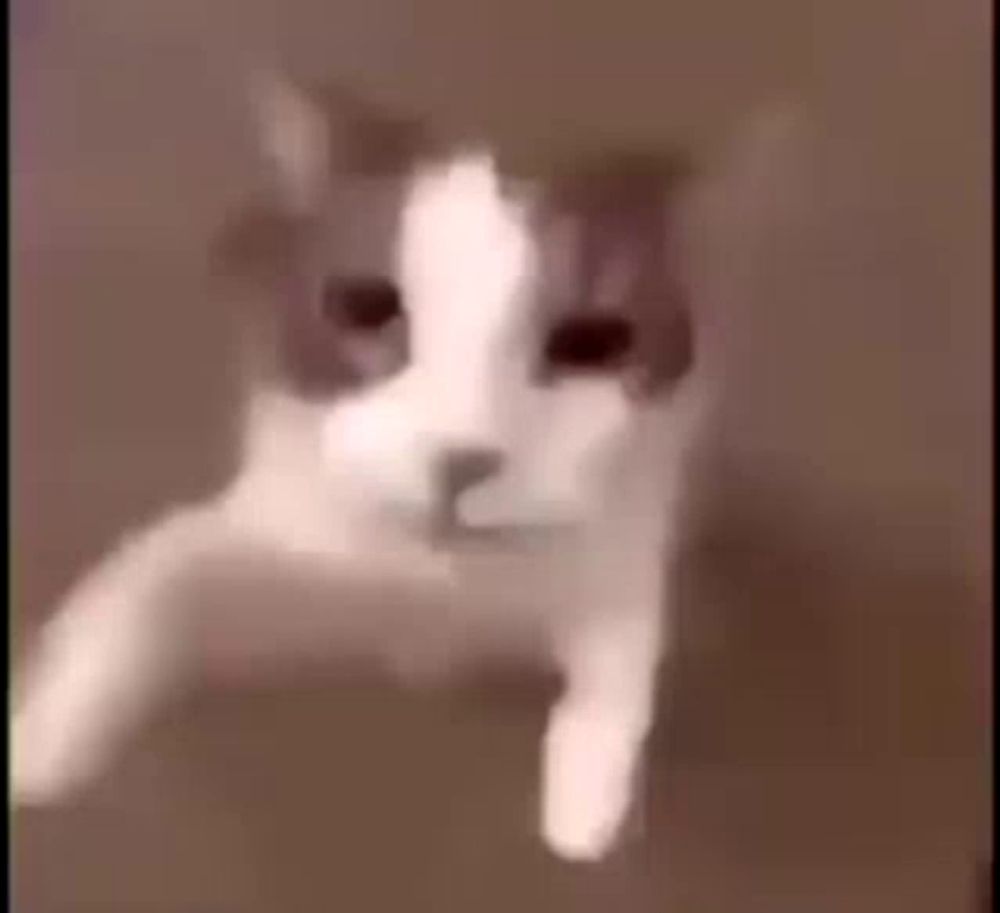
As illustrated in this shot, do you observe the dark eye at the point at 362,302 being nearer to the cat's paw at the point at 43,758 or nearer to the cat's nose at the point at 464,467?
the cat's nose at the point at 464,467

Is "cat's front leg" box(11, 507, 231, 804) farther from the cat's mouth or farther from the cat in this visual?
the cat's mouth

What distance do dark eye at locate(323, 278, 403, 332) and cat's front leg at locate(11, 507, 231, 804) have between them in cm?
11

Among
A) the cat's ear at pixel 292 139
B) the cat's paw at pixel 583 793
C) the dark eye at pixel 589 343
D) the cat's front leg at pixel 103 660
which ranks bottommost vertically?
the cat's paw at pixel 583 793

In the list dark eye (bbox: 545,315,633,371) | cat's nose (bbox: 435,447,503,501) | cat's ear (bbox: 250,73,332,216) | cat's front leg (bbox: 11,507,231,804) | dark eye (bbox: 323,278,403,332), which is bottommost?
cat's front leg (bbox: 11,507,231,804)

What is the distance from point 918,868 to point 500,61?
0.42m

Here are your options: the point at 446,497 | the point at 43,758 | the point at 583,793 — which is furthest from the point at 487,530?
the point at 43,758

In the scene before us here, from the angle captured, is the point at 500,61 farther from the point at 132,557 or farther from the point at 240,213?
the point at 132,557

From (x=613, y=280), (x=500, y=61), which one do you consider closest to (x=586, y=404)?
(x=613, y=280)

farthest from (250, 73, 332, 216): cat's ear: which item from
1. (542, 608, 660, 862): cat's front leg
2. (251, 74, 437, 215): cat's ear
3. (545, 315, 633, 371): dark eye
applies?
(542, 608, 660, 862): cat's front leg

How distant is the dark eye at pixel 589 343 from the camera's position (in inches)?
35.0

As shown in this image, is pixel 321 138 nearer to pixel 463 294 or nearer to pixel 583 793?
pixel 463 294

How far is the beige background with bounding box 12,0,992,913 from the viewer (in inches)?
36.1

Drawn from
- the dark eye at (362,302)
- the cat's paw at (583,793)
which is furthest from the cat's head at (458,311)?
the cat's paw at (583,793)

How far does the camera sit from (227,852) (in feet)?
3.01
